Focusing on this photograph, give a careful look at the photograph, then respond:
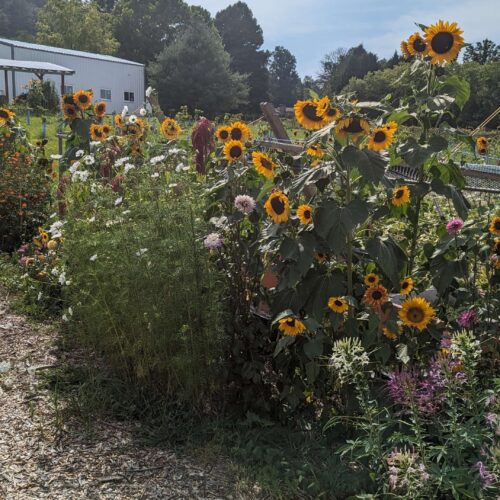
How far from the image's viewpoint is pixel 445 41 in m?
2.50

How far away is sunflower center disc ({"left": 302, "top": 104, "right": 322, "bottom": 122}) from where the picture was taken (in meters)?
2.40

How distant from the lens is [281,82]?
81.3 metres

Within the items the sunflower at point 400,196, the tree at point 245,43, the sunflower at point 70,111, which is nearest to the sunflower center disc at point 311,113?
the sunflower at point 400,196

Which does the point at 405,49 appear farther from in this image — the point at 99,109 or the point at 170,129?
the point at 99,109

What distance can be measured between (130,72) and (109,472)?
42.6 meters

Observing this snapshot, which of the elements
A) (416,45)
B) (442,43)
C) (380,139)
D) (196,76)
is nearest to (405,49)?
(416,45)

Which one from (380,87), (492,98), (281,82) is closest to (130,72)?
(380,87)

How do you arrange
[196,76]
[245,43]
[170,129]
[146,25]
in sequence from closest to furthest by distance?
[170,129] < [196,76] < [146,25] < [245,43]

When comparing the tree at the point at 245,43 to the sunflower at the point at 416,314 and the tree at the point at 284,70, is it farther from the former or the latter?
the sunflower at the point at 416,314

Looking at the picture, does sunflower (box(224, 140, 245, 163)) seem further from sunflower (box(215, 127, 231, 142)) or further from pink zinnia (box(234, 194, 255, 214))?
pink zinnia (box(234, 194, 255, 214))

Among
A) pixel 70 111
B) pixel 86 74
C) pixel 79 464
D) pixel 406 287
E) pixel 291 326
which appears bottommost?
pixel 79 464

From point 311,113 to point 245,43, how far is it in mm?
67609

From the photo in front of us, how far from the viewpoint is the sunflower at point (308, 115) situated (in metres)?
2.40

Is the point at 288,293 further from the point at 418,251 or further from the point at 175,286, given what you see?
the point at 418,251
